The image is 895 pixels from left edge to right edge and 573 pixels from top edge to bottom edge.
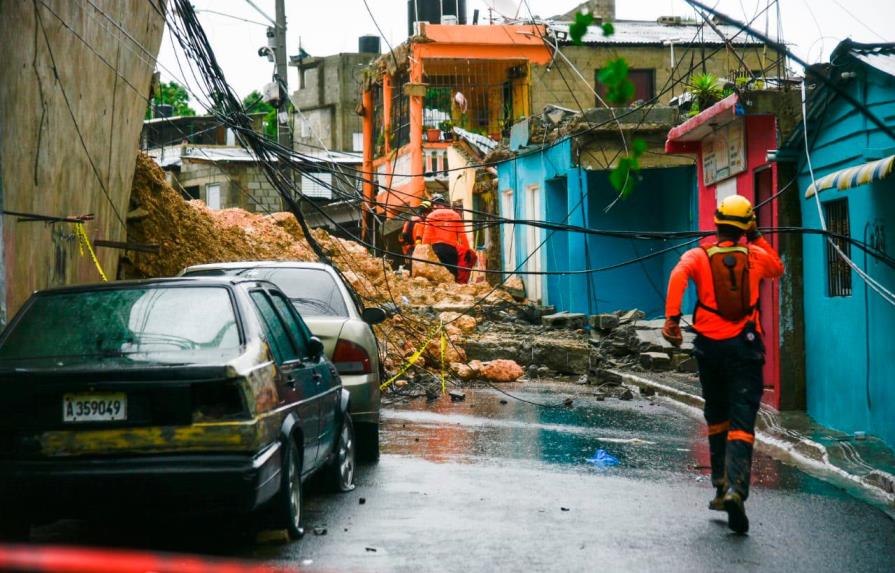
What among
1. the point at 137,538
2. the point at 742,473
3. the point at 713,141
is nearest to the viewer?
the point at 137,538

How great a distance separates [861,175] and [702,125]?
7.05 metres

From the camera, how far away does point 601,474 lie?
984cm

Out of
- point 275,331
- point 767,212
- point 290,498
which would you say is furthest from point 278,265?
point 767,212

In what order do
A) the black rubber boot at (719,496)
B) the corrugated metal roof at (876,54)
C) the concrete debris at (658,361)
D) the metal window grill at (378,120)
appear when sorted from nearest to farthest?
1. the black rubber boot at (719,496)
2. the corrugated metal roof at (876,54)
3. the concrete debris at (658,361)
4. the metal window grill at (378,120)

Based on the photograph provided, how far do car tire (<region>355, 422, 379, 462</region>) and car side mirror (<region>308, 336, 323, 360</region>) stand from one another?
1.98 metres

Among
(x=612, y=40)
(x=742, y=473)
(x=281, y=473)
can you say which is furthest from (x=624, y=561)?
(x=612, y=40)

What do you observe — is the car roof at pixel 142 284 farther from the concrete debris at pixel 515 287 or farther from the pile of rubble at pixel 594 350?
the concrete debris at pixel 515 287

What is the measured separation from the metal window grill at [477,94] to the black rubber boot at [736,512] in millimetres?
28595

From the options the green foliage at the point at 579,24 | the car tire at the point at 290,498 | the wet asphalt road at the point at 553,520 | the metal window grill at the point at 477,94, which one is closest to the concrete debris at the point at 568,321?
the metal window grill at the point at 477,94

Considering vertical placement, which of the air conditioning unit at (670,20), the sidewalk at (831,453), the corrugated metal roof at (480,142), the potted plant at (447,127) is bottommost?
the sidewalk at (831,453)

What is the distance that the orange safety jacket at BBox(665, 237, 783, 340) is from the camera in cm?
795

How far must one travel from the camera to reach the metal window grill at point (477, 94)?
3666 cm

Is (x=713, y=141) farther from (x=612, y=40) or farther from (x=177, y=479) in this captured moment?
(x=612, y=40)

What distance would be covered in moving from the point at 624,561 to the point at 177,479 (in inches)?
91.9
